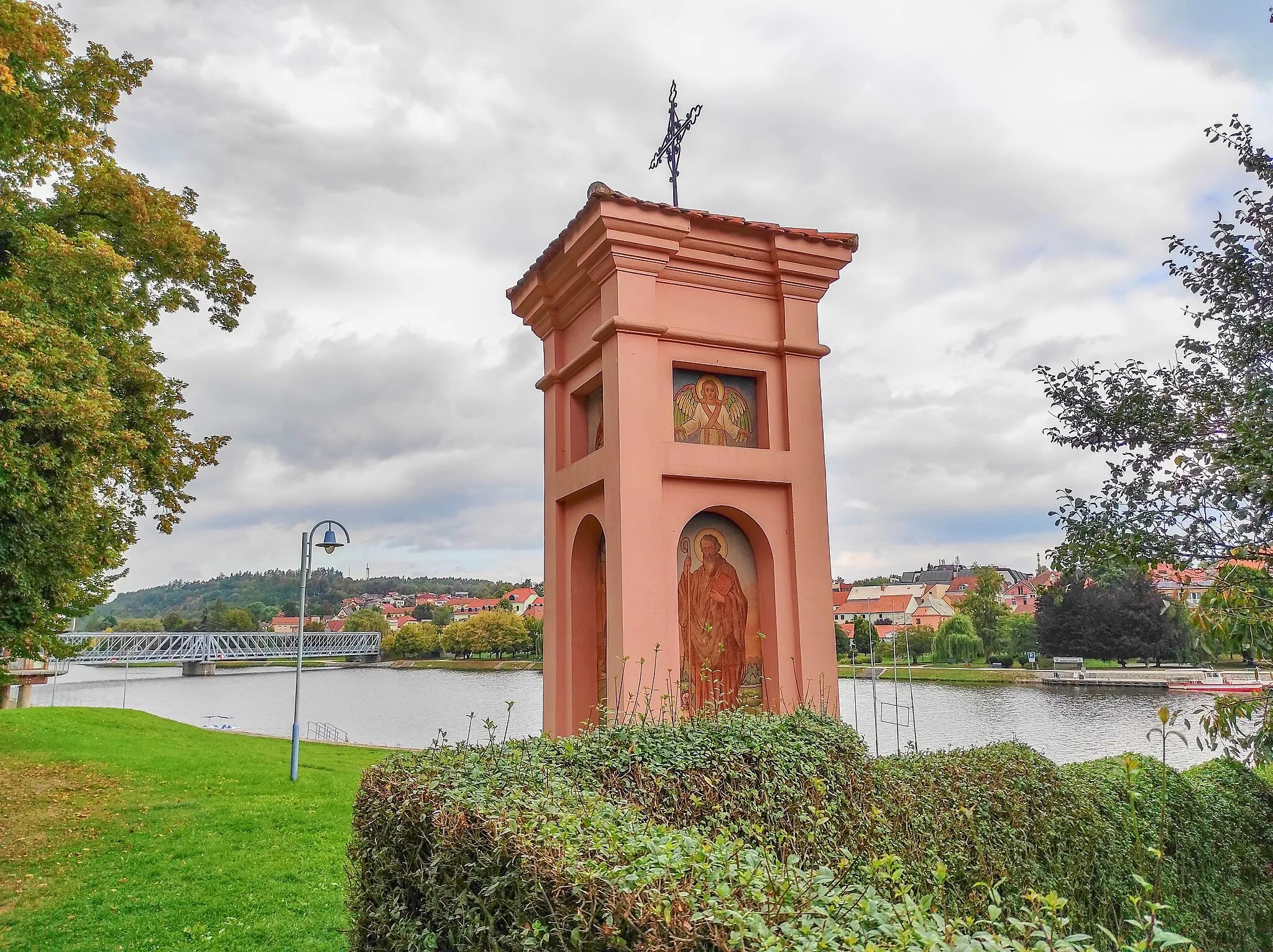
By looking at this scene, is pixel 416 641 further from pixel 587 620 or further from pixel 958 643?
pixel 587 620

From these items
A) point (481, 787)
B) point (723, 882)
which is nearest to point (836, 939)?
point (723, 882)

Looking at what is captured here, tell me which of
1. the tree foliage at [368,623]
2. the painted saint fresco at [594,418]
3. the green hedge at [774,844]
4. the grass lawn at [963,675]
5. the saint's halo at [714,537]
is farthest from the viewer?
the tree foliage at [368,623]

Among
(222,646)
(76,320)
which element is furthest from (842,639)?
(222,646)

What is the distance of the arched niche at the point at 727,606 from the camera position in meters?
5.91

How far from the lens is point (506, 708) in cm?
1423

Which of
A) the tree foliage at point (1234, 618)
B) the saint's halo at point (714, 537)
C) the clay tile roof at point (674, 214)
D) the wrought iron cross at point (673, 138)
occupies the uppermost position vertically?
the wrought iron cross at point (673, 138)

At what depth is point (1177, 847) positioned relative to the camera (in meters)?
5.66

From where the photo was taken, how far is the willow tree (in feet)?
23.8

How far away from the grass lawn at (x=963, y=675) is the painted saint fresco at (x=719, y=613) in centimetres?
3572

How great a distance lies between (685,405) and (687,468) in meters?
0.58

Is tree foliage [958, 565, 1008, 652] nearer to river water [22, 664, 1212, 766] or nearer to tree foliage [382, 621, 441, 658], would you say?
river water [22, 664, 1212, 766]

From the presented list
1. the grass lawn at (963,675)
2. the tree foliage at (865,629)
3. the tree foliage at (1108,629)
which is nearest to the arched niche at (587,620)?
the tree foliage at (865,629)

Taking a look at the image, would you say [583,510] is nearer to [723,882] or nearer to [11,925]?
[723,882]

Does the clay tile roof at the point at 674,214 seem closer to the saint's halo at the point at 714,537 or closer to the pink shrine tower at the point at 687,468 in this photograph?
the pink shrine tower at the point at 687,468
